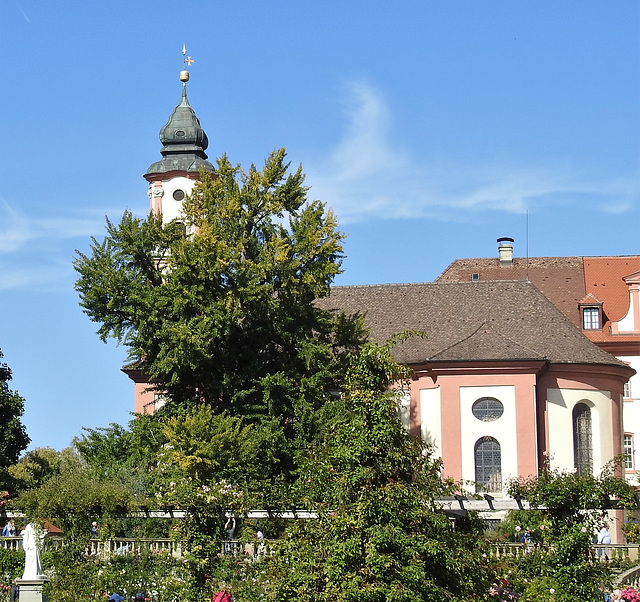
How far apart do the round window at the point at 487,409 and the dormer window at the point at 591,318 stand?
1875 cm

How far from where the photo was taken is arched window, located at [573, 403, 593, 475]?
4488 cm

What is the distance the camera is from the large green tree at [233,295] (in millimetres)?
38031

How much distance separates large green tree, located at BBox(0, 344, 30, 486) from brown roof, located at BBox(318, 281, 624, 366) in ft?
45.1

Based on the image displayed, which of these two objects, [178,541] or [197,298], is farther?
[197,298]

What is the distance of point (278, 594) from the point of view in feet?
54.3

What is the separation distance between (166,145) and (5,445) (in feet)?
52.2

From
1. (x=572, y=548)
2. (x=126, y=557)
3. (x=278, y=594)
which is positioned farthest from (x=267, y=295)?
(x=278, y=594)

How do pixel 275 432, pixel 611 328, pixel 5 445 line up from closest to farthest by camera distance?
pixel 275 432 < pixel 5 445 < pixel 611 328

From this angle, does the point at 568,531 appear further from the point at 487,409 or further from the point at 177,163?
the point at 177,163

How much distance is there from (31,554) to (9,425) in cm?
2845

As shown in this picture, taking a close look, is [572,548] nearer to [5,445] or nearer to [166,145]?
[5,445]

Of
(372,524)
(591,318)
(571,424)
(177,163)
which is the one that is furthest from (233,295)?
(591,318)

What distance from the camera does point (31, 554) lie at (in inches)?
901

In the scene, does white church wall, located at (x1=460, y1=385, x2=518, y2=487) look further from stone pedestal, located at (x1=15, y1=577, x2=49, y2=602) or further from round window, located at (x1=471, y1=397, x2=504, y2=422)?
stone pedestal, located at (x1=15, y1=577, x2=49, y2=602)
